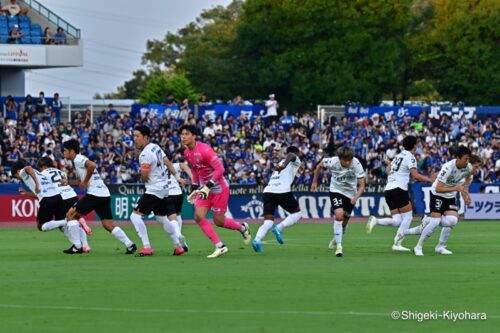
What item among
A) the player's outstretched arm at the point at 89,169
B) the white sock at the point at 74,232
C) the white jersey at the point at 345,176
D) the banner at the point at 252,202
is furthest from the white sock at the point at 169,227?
the banner at the point at 252,202

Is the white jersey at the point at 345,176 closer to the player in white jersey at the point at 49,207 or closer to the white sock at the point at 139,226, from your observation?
the white sock at the point at 139,226

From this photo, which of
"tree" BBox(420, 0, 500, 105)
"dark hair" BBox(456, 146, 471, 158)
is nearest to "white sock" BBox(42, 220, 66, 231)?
"dark hair" BBox(456, 146, 471, 158)

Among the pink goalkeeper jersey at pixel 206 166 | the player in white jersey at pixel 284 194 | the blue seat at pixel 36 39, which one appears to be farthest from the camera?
the blue seat at pixel 36 39

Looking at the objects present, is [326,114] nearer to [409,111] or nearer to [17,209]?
[409,111]

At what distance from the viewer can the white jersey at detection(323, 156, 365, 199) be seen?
Answer: 20938 mm

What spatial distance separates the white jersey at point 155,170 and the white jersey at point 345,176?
3.01 meters

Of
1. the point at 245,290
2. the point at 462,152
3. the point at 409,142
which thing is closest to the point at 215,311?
the point at 245,290

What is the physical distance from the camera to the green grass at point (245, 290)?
1199cm

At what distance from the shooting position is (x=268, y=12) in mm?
71062

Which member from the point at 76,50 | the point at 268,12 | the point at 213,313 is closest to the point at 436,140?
the point at 76,50

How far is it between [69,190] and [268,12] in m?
49.7

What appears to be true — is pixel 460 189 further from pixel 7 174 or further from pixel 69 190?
pixel 7 174

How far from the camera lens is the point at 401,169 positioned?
22062 millimetres

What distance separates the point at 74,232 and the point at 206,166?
3.19m
